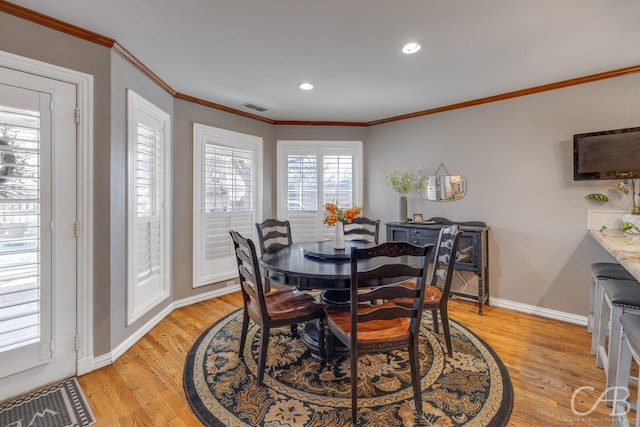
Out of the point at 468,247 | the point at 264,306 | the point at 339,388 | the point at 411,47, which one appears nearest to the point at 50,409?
the point at 264,306

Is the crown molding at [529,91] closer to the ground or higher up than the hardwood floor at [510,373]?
higher up

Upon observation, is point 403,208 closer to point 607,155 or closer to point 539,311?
point 539,311

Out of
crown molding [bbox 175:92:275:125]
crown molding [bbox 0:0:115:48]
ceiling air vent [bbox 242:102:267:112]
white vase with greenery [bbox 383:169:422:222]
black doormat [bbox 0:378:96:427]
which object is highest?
ceiling air vent [bbox 242:102:267:112]

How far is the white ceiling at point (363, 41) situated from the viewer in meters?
1.91

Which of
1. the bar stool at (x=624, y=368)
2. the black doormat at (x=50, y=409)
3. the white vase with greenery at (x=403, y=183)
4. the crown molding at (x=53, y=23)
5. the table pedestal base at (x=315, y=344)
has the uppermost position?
the crown molding at (x=53, y=23)

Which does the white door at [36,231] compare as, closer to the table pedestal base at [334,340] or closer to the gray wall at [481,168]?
the gray wall at [481,168]

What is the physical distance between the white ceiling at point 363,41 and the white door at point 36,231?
2.09 ft

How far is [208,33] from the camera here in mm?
2209

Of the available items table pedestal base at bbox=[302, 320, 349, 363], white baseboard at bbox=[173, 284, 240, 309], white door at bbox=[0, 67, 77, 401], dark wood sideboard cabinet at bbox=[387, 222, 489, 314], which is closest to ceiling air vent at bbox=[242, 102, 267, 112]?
white door at bbox=[0, 67, 77, 401]

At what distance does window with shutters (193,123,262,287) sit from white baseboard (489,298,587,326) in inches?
133

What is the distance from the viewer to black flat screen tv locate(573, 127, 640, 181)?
2.70 meters

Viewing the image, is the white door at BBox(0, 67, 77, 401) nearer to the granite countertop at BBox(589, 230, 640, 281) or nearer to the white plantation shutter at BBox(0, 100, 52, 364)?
the white plantation shutter at BBox(0, 100, 52, 364)

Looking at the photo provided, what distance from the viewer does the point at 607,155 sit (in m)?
2.79

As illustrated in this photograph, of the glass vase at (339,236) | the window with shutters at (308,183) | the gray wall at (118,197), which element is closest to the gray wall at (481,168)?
the gray wall at (118,197)
